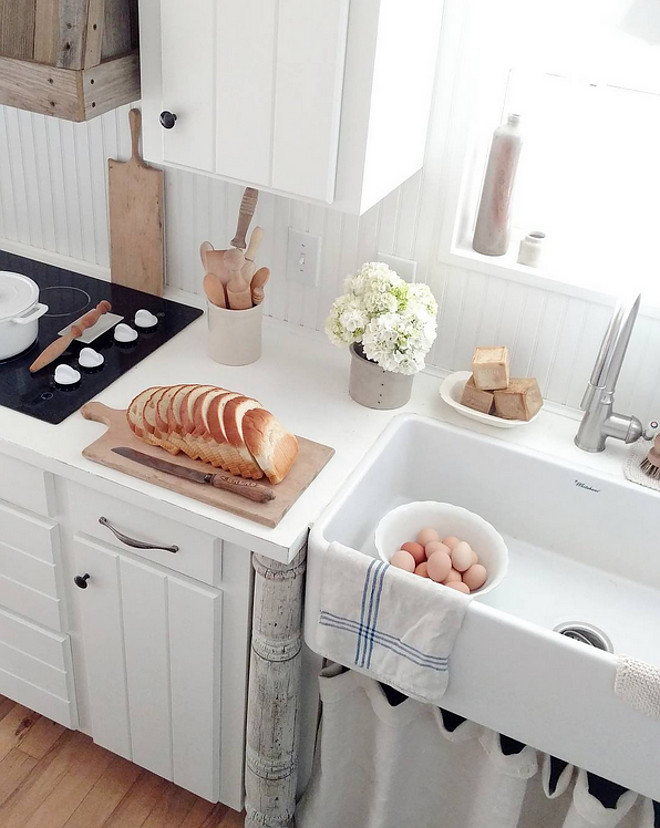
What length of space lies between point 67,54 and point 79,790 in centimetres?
152

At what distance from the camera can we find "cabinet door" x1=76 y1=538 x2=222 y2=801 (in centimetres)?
165

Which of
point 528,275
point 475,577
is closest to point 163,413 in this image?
point 475,577

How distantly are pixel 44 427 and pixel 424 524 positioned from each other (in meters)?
0.71

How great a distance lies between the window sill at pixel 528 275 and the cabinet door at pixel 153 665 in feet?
2.56

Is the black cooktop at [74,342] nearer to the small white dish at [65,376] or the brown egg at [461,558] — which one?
the small white dish at [65,376]

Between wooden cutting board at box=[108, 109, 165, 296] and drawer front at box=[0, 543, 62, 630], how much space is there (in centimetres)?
66

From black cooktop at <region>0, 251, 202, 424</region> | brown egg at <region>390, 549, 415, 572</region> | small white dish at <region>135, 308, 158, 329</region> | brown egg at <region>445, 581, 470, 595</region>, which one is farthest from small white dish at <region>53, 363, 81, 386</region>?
brown egg at <region>445, 581, 470, 595</region>

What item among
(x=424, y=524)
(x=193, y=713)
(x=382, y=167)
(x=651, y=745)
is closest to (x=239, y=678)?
(x=193, y=713)

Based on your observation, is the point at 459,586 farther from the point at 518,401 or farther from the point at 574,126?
the point at 574,126

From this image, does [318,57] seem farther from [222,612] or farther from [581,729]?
[581,729]

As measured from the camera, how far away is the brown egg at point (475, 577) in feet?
5.08

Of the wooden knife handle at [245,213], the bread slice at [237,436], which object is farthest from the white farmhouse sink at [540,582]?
the wooden knife handle at [245,213]

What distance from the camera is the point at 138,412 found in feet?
5.23

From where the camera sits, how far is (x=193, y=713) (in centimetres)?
178
